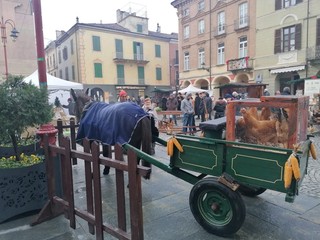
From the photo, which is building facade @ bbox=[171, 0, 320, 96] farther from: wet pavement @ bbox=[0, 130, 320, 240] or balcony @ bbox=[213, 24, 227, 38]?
wet pavement @ bbox=[0, 130, 320, 240]

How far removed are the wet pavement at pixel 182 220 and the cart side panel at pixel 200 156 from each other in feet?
2.26

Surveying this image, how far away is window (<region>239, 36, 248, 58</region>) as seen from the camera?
22.8m

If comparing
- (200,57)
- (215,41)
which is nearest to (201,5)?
(215,41)

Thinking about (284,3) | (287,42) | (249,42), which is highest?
(284,3)

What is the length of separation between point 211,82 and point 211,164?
24.2 metres

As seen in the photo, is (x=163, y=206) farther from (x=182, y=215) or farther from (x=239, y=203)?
(x=239, y=203)

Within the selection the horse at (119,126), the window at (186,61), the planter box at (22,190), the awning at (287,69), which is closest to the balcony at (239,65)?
the awning at (287,69)

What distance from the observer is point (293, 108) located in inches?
94.9

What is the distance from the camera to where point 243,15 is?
22781mm

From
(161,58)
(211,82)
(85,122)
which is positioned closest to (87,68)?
(161,58)

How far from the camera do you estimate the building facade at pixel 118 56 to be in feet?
99.6

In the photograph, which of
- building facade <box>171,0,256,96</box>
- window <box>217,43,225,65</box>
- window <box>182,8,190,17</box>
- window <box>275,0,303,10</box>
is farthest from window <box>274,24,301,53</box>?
window <box>182,8,190,17</box>

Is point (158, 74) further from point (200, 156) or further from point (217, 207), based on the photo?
point (217, 207)

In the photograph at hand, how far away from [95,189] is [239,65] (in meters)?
22.4
